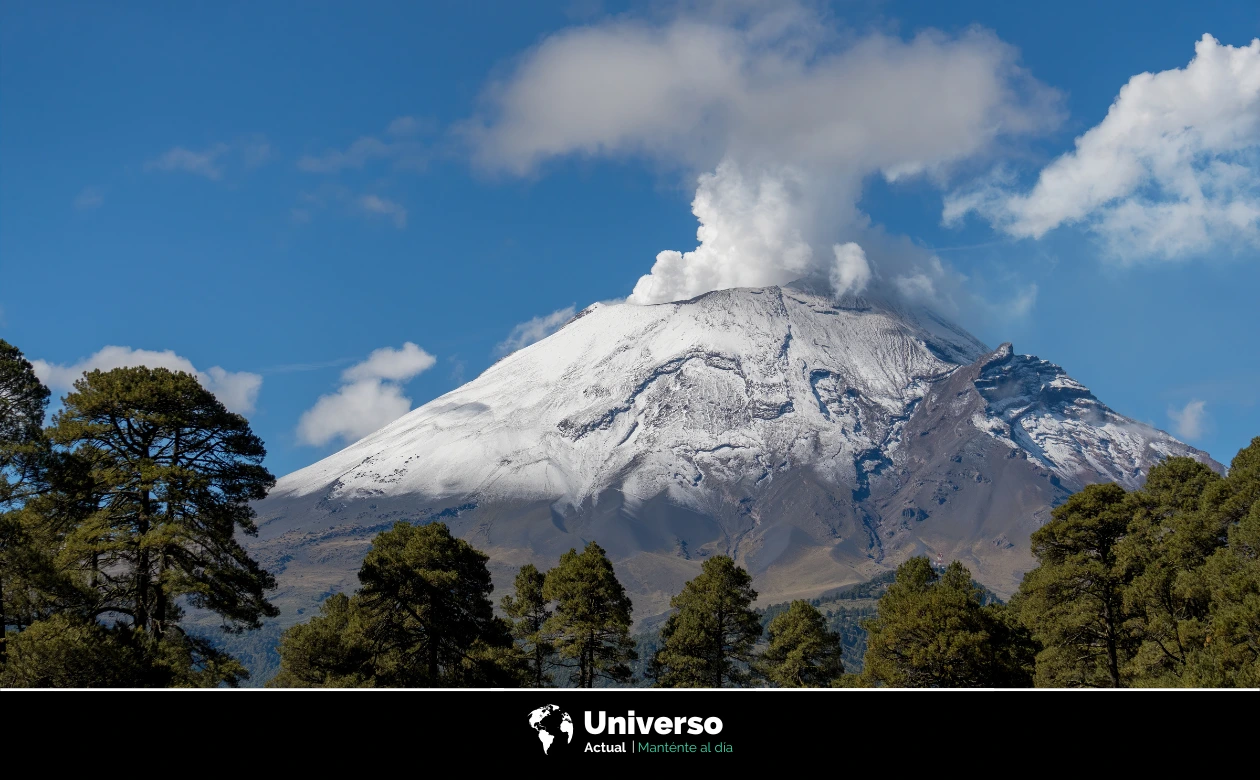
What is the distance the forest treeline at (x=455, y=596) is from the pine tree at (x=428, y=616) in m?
0.13

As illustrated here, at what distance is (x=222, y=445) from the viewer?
32.8 metres

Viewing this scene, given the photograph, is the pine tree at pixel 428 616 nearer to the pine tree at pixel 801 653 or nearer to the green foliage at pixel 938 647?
the pine tree at pixel 801 653

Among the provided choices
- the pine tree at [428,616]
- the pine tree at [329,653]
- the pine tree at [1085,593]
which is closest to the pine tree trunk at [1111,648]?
the pine tree at [1085,593]

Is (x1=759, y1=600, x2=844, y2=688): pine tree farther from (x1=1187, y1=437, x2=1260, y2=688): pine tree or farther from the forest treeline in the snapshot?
(x1=1187, y1=437, x2=1260, y2=688): pine tree

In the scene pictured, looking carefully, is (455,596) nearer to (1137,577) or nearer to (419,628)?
(419,628)

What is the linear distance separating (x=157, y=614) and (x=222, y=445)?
20.4 feet

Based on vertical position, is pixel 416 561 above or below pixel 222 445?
below

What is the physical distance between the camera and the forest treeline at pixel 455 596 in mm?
28031

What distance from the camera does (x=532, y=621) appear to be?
54.6 metres

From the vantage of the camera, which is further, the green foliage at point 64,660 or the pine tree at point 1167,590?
the pine tree at point 1167,590
